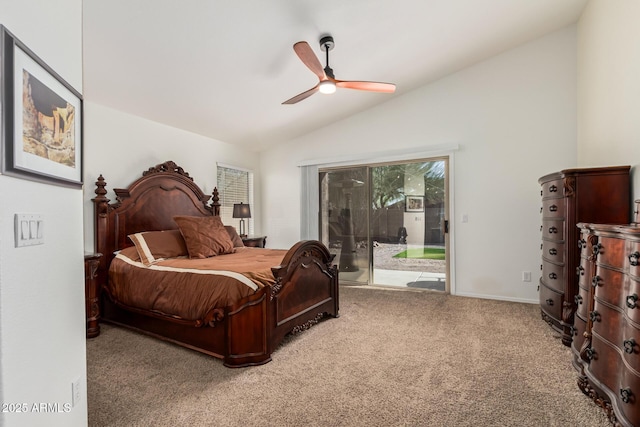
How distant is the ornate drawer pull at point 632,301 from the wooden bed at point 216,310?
2.14 meters

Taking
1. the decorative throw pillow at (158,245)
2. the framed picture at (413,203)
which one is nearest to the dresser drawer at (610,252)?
the framed picture at (413,203)

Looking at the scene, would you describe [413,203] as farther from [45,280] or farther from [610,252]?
[45,280]

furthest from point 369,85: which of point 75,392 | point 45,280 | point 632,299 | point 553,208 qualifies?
point 75,392

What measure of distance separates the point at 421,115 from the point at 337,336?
3.40 metres

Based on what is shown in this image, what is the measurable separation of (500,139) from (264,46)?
3.21m

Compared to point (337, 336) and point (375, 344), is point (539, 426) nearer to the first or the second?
point (375, 344)

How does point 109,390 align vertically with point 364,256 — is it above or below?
below

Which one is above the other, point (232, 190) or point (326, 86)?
point (326, 86)

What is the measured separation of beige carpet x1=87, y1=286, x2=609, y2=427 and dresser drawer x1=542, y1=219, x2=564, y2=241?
0.92m

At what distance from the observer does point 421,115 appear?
4574 millimetres

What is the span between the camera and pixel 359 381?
209cm

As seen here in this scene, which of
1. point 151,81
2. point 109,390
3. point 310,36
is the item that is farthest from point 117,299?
point 310,36

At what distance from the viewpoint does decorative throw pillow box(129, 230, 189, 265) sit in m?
3.17

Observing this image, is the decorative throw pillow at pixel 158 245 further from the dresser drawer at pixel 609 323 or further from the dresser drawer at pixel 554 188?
the dresser drawer at pixel 554 188
